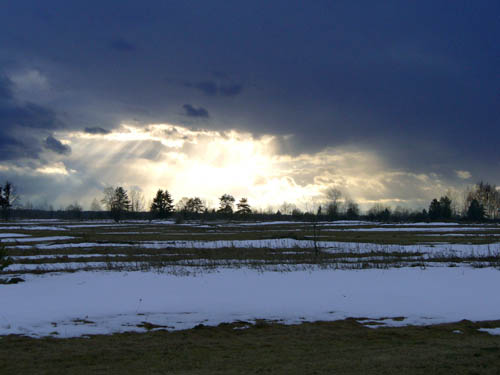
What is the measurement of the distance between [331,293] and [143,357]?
798cm

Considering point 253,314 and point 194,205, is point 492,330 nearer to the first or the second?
point 253,314

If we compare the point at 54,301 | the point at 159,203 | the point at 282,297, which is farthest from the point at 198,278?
the point at 159,203

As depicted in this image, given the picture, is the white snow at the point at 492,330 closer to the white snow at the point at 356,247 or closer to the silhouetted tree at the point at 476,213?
the white snow at the point at 356,247

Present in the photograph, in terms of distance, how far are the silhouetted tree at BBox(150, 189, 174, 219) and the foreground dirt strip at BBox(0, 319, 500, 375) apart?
130 m

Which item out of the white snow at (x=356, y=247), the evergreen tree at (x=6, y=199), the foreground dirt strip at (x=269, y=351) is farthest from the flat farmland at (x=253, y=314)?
the evergreen tree at (x=6, y=199)

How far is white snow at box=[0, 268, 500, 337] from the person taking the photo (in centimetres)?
1041

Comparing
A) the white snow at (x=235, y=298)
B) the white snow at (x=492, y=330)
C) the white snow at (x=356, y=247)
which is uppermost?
the white snow at (x=492, y=330)

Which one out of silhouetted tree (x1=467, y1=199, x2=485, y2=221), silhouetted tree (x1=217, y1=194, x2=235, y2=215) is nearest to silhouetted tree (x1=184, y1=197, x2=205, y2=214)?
silhouetted tree (x1=217, y1=194, x2=235, y2=215)

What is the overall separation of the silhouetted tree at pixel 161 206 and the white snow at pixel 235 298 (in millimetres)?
120692

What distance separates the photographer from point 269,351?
7566 millimetres

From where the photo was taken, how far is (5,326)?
9.48 m

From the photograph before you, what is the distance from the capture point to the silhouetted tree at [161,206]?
13625 centimetres

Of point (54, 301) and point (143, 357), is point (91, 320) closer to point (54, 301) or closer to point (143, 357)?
point (54, 301)

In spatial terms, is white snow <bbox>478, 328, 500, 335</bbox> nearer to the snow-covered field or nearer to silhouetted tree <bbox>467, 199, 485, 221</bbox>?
the snow-covered field
